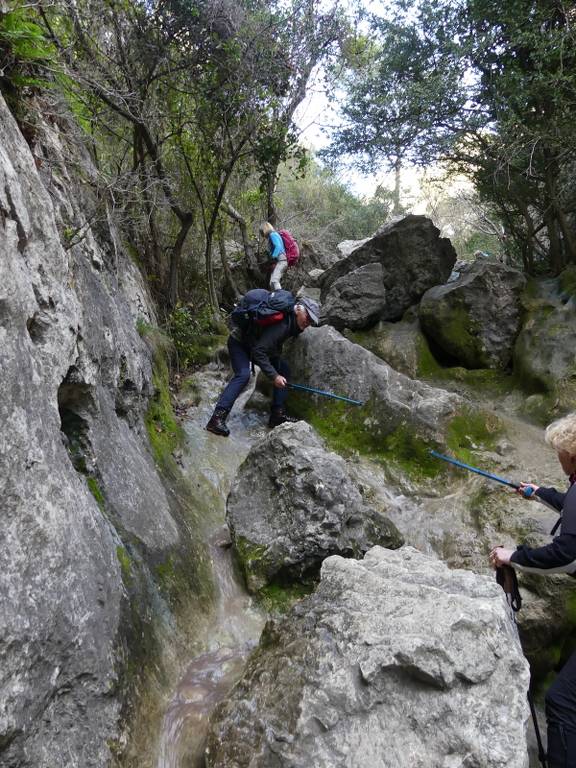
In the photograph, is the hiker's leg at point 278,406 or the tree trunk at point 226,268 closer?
the hiker's leg at point 278,406

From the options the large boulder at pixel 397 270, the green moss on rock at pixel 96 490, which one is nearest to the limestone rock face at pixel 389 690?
the green moss on rock at pixel 96 490

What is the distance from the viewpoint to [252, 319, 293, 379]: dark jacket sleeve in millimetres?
7914

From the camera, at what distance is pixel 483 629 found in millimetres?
3016

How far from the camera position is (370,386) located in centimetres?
841

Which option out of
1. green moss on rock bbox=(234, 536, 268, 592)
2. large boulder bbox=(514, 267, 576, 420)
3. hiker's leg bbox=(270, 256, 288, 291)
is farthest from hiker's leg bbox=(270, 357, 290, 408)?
large boulder bbox=(514, 267, 576, 420)

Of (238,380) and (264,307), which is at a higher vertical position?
(264,307)

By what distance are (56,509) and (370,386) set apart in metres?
6.16

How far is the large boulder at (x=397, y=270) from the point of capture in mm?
11992

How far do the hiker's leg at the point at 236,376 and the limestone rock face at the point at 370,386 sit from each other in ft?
4.27

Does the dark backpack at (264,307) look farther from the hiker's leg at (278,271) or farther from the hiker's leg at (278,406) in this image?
the hiker's leg at (278,271)

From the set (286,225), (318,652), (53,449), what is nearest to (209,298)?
(286,225)

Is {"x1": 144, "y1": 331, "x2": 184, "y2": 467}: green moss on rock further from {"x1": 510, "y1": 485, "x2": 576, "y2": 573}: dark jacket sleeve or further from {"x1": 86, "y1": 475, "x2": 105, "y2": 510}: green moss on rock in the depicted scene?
{"x1": 510, "y1": 485, "x2": 576, "y2": 573}: dark jacket sleeve

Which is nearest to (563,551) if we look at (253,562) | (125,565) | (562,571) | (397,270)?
(562,571)

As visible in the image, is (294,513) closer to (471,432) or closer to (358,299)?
(471,432)
